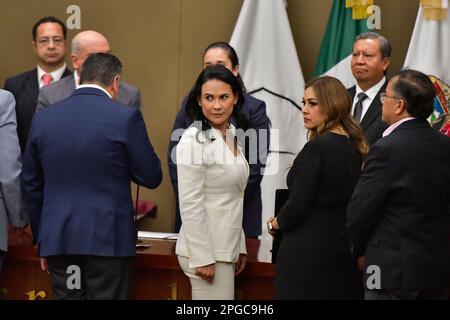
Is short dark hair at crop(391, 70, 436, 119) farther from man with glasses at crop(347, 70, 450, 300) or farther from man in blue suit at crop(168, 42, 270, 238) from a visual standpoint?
man in blue suit at crop(168, 42, 270, 238)

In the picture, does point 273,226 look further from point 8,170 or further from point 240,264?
point 8,170

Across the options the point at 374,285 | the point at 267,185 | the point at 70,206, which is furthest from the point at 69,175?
the point at 267,185

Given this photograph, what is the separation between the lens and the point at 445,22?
608cm

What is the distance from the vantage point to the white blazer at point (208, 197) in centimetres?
390

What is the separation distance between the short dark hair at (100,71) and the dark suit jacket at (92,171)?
0.06 m

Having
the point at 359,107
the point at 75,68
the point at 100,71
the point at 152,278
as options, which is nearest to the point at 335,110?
the point at 100,71

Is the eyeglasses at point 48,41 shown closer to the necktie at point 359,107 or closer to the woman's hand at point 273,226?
the necktie at point 359,107

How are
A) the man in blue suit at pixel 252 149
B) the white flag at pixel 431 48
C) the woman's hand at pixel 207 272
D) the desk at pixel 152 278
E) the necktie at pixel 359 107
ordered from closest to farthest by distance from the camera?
1. the woman's hand at pixel 207 272
2. the desk at pixel 152 278
3. the man in blue suit at pixel 252 149
4. the necktie at pixel 359 107
5. the white flag at pixel 431 48

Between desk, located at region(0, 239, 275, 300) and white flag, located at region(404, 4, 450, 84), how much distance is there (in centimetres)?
218

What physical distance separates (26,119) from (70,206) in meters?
1.67

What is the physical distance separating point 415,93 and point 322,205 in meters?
0.62

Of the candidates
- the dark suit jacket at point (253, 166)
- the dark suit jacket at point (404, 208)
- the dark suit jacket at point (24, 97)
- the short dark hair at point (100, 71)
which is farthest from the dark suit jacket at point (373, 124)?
the dark suit jacket at point (24, 97)

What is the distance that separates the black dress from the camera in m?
3.82
